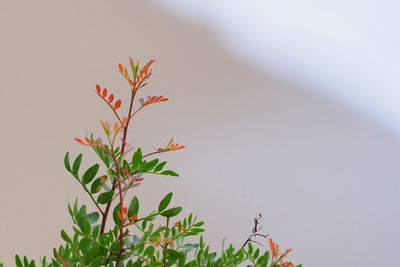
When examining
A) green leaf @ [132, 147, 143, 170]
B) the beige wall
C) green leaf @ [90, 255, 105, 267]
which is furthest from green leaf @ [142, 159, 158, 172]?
the beige wall

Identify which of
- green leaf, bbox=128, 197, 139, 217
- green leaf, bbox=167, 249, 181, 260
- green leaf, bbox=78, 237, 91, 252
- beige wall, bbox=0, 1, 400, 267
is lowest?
green leaf, bbox=78, 237, 91, 252

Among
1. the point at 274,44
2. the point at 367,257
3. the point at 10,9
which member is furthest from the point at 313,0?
the point at 10,9

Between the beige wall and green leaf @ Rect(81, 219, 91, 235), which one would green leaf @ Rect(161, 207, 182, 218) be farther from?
the beige wall

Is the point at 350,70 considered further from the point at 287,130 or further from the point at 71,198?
the point at 71,198

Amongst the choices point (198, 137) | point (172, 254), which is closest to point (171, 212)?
point (172, 254)

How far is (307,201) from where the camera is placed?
2027 mm

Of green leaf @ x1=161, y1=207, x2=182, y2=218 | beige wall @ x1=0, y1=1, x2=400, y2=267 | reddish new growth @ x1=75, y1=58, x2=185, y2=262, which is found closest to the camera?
→ reddish new growth @ x1=75, y1=58, x2=185, y2=262

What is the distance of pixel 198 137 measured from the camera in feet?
6.26

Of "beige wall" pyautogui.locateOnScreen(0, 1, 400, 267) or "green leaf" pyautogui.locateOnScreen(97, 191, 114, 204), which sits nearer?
"green leaf" pyautogui.locateOnScreen(97, 191, 114, 204)

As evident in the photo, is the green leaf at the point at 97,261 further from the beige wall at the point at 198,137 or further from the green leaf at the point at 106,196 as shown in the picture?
the beige wall at the point at 198,137

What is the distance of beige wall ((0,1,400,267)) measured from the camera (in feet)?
5.44

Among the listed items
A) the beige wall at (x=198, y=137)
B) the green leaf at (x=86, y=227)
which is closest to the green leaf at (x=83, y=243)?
the green leaf at (x=86, y=227)

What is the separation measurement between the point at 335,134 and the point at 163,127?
0.68 meters

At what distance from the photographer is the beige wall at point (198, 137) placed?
5.44 ft
